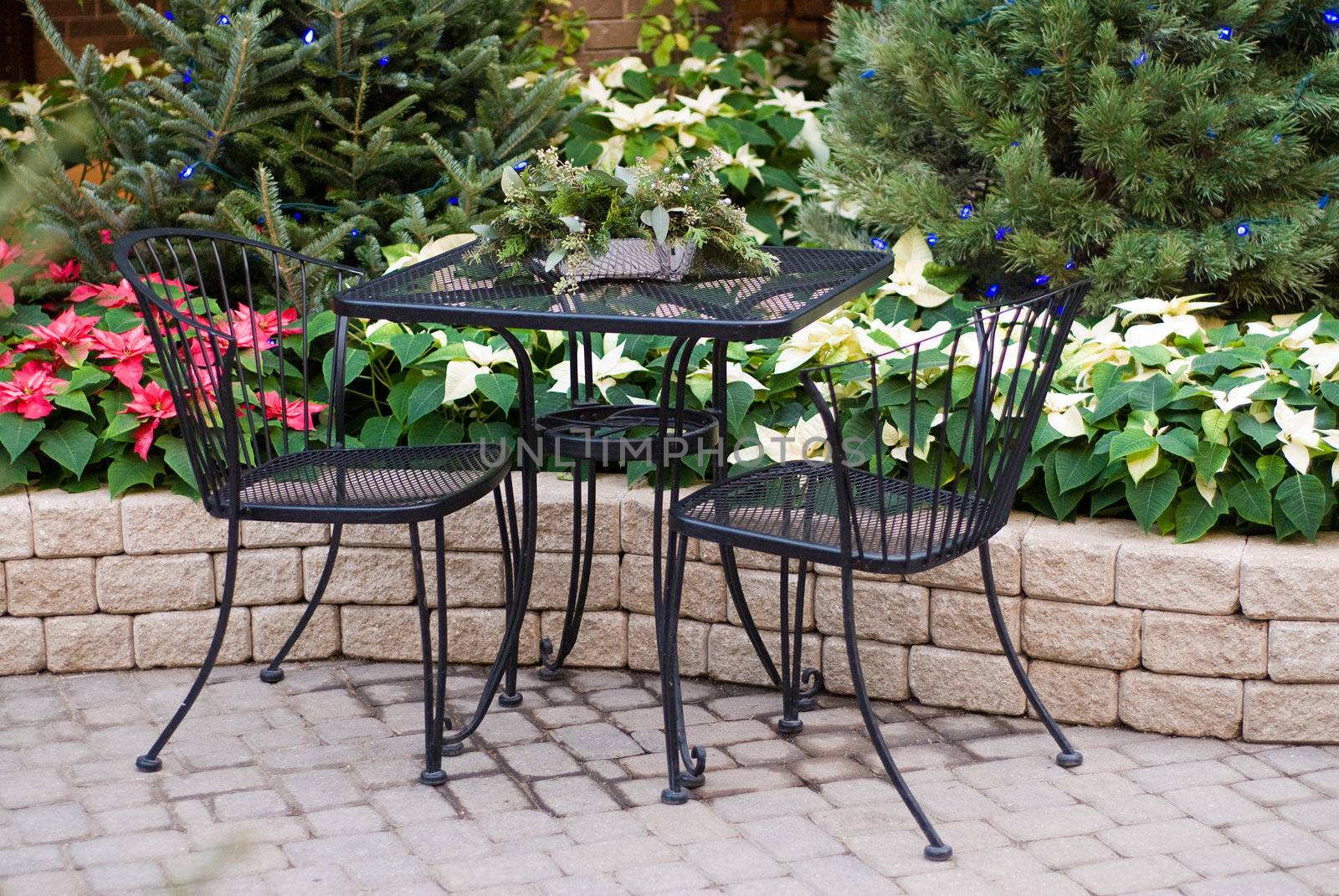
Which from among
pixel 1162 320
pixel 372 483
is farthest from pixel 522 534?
pixel 1162 320

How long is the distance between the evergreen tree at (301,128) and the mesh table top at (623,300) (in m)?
1.11

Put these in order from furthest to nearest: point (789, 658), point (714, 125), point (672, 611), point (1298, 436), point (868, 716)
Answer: point (714, 125) → point (789, 658) → point (1298, 436) → point (672, 611) → point (868, 716)

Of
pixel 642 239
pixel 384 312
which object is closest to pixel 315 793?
pixel 384 312

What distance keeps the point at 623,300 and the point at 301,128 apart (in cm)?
191

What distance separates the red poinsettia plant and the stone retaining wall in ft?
0.28

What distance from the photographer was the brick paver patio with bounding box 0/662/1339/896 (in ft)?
7.59

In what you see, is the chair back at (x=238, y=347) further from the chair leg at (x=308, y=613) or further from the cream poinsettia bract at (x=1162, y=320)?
the cream poinsettia bract at (x=1162, y=320)

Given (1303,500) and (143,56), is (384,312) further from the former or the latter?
(143,56)

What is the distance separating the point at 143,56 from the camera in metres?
5.05

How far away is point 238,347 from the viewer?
→ 10.6 ft

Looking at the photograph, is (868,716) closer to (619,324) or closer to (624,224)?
(619,324)

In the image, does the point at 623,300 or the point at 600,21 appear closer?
the point at 623,300

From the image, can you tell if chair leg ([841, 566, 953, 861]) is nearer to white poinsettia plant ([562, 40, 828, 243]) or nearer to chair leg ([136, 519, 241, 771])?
chair leg ([136, 519, 241, 771])

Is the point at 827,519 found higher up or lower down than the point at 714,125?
lower down
